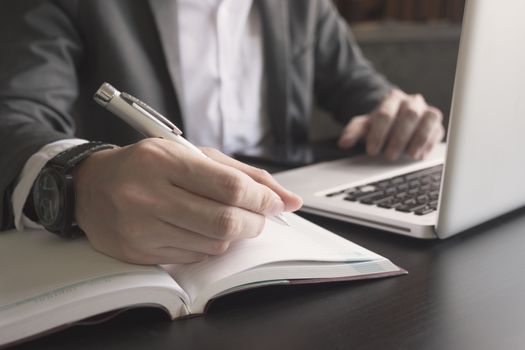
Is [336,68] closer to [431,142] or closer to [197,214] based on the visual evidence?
[431,142]

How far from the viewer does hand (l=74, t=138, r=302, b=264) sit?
0.49 meters

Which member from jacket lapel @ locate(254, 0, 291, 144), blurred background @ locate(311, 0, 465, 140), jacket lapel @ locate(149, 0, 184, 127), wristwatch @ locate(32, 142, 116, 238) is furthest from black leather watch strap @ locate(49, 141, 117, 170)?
blurred background @ locate(311, 0, 465, 140)

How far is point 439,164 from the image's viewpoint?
3.00ft

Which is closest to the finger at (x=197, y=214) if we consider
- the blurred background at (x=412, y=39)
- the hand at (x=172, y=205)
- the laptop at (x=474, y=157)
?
the hand at (x=172, y=205)

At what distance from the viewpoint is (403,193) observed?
74cm

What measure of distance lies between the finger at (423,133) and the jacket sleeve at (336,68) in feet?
1.29

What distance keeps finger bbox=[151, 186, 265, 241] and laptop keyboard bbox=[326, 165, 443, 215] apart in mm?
262

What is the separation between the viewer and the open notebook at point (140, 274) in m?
0.44

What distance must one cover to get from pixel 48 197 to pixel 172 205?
17cm

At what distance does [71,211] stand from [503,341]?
0.38m

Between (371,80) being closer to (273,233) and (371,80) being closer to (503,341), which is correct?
(273,233)

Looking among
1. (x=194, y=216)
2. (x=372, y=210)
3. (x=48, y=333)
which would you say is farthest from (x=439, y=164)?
(x=48, y=333)

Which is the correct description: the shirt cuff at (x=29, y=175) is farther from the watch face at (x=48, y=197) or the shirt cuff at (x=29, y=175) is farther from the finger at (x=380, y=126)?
the finger at (x=380, y=126)

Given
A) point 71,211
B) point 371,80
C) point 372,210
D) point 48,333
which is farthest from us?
point 371,80
